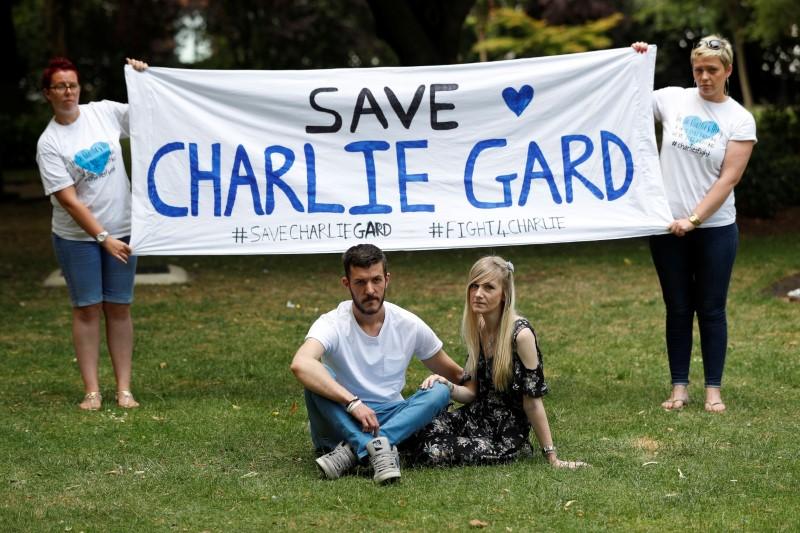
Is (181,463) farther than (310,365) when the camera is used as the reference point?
Yes

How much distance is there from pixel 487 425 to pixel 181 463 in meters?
1.49

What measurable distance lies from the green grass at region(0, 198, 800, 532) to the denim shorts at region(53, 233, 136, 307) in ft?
2.17

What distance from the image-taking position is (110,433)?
688cm

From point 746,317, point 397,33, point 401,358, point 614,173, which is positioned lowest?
point 746,317

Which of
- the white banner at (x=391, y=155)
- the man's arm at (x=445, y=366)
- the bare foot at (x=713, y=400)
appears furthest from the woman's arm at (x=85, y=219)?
the bare foot at (x=713, y=400)

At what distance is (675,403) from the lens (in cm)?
738

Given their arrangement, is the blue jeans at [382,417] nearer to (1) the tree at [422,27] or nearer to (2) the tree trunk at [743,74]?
(1) the tree at [422,27]

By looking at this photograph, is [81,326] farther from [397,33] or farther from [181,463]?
[397,33]

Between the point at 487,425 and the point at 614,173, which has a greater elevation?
the point at 614,173

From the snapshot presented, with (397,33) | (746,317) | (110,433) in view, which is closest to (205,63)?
(397,33)

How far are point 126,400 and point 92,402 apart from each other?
0.20m

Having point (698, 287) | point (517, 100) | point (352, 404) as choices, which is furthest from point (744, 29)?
point (352, 404)

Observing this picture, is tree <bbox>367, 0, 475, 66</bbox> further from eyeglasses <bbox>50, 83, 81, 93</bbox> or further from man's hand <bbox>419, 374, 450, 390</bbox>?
man's hand <bbox>419, 374, 450, 390</bbox>

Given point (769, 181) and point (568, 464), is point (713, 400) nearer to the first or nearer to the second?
point (568, 464)
